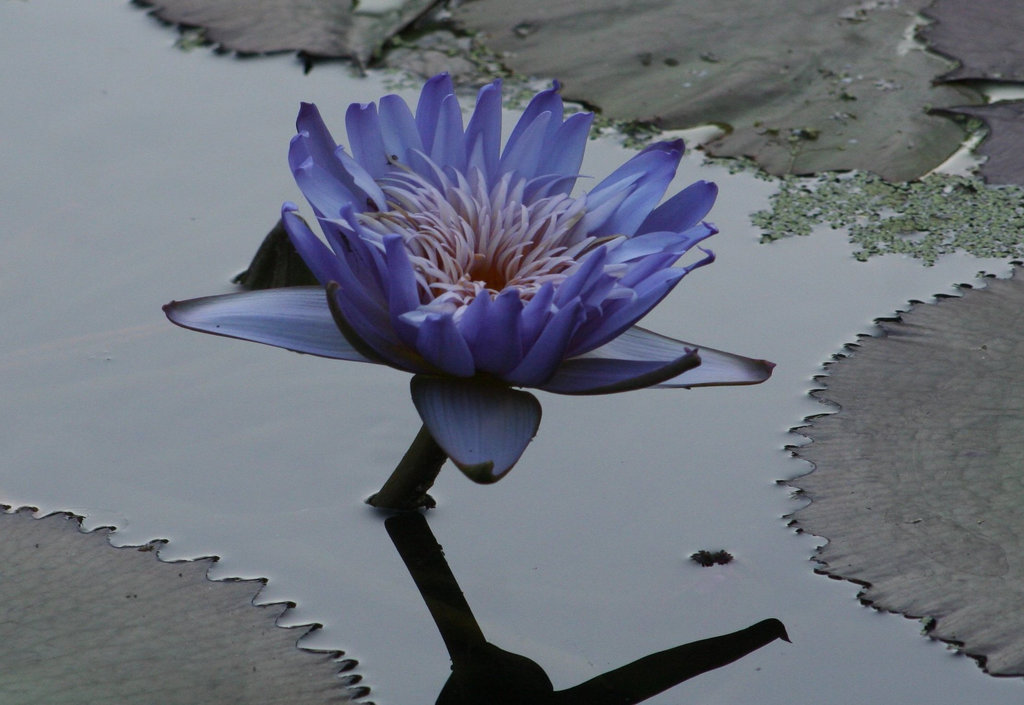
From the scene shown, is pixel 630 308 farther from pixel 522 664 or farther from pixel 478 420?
pixel 522 664

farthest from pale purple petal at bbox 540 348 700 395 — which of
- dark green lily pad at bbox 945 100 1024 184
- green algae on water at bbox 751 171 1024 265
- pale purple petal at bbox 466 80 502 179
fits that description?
dark green lily pad at bbox 945 100 1024 184

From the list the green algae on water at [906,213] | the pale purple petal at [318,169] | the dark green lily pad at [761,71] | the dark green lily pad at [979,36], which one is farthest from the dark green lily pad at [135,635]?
the dark green lily pad at [979,36]

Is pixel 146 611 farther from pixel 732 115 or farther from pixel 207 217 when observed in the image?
pixel 732 115

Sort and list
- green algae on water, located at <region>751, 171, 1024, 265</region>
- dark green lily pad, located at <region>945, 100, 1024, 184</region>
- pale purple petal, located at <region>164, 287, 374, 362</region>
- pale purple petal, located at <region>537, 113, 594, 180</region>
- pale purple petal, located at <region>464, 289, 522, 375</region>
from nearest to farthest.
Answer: pale purple petal, located at <region>464, 289, 522, 375</region> < pale purple petal, located at <region>164, 287, 374, 362</region> < pale purple petal, located at <region>537, 113, 594, 180</region> < green algae on water, located at <region>751, 171, 1024, 265</region> < dark green lily pad, located at <region>945, 100, 1024, 184</region>

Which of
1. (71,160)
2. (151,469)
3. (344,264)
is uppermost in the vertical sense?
(344,264)

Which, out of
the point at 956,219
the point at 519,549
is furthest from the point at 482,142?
the point at 956,219

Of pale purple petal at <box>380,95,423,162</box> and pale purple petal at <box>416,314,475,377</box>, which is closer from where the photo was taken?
pale purple petal at <box>416,314,475,377</box>

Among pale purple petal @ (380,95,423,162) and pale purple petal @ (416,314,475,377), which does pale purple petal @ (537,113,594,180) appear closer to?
pale purple petal @ (380,95,423,162)
